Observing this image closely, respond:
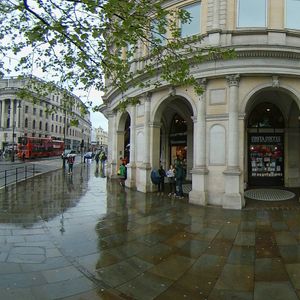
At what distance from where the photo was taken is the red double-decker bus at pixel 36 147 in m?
45.3

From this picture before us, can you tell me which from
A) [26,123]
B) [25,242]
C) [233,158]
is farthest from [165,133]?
[26,123]

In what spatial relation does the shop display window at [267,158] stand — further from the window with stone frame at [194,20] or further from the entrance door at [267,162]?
the window with stone frame at [194,20]

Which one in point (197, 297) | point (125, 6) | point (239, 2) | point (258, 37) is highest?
point (239, 2)

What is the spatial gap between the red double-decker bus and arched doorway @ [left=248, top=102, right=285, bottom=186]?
36594mm

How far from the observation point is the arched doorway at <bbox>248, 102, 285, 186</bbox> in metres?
16.6

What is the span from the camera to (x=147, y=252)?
6.37 metres

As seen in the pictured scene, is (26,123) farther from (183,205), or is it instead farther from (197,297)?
(197,297)

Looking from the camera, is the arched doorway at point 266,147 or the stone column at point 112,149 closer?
the arched doorway at point 266,147

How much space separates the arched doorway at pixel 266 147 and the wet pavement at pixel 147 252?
569 cm

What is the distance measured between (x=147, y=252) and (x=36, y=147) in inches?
1787

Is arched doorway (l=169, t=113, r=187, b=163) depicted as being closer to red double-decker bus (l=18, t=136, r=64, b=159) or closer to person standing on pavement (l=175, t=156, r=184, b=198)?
person standing on pavement (l=175, t=156, r=184, b=198)

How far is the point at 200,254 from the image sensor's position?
628 centimetres

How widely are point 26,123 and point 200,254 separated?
3211 inches

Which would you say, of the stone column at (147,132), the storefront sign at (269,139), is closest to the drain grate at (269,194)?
the storefront sign at (269,139)
